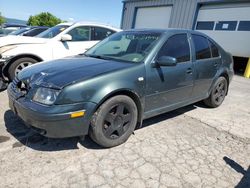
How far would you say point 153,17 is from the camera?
16953 mm

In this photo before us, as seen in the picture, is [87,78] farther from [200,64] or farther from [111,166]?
[200,64]

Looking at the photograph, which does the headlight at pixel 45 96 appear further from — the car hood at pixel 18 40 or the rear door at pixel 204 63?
the car hood at pixel 18 40

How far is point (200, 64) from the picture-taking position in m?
4.14

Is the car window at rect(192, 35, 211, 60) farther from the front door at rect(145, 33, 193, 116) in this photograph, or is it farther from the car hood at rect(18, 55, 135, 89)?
the car hood at rect(18, 55, 135, 89)

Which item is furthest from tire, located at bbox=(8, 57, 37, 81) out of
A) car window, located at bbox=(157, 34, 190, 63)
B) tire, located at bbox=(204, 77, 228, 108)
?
tire, located at bbox=(204, 77, 228, 108)

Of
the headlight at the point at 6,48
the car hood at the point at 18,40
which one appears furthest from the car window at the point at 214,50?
the headlight at the point at 6,48

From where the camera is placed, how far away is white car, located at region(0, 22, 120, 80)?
5.25 metres

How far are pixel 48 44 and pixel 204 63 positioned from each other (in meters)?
3.80

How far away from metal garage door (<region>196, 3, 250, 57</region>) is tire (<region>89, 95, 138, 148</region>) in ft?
36.3

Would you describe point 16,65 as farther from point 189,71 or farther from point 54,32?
point 189,71

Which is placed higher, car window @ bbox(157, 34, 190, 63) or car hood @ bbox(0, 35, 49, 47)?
car window @ bbox(157, 34, 190, 63)

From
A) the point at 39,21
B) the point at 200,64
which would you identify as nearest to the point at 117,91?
the point at 200,64

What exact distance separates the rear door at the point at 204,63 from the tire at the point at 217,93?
1.18ft

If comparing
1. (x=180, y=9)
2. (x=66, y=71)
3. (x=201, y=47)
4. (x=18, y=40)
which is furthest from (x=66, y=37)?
(x=180, y=9)
